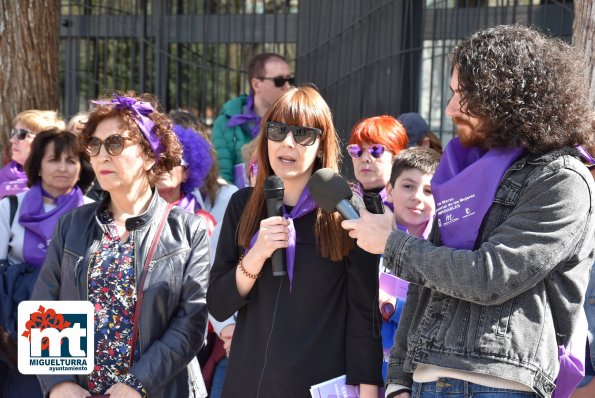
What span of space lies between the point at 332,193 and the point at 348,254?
43 centimetres

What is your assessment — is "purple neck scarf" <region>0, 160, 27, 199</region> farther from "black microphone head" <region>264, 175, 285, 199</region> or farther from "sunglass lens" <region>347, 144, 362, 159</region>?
"black microphone head" <region>264, 175, 285, 199</region>

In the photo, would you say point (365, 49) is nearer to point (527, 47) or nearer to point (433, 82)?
point (433, 82)

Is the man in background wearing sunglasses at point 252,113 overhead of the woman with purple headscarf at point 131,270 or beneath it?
overhead

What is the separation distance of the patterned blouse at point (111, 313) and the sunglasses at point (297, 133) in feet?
2.85

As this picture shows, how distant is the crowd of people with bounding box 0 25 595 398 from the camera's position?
8.09 feet

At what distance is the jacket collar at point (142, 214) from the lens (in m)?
3.67

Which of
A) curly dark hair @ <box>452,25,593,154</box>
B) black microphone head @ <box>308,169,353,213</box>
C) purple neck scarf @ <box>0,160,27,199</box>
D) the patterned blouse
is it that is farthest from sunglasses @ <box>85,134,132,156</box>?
purple neck scarf @ <box>0,160,27,199</box>

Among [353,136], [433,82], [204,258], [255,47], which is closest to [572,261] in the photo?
[204,258]

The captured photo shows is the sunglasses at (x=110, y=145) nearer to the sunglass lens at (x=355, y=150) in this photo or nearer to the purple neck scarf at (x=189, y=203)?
the purple neck scarf at (x=189, y=203)

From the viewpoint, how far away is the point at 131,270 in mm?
3592

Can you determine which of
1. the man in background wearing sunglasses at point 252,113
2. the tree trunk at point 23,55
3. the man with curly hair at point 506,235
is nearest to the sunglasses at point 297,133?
the man with curly hair at point 506,235

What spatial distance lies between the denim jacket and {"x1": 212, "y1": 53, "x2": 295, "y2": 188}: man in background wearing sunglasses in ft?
12.0

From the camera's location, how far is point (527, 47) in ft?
8.40

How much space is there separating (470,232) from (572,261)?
12.1 inches
